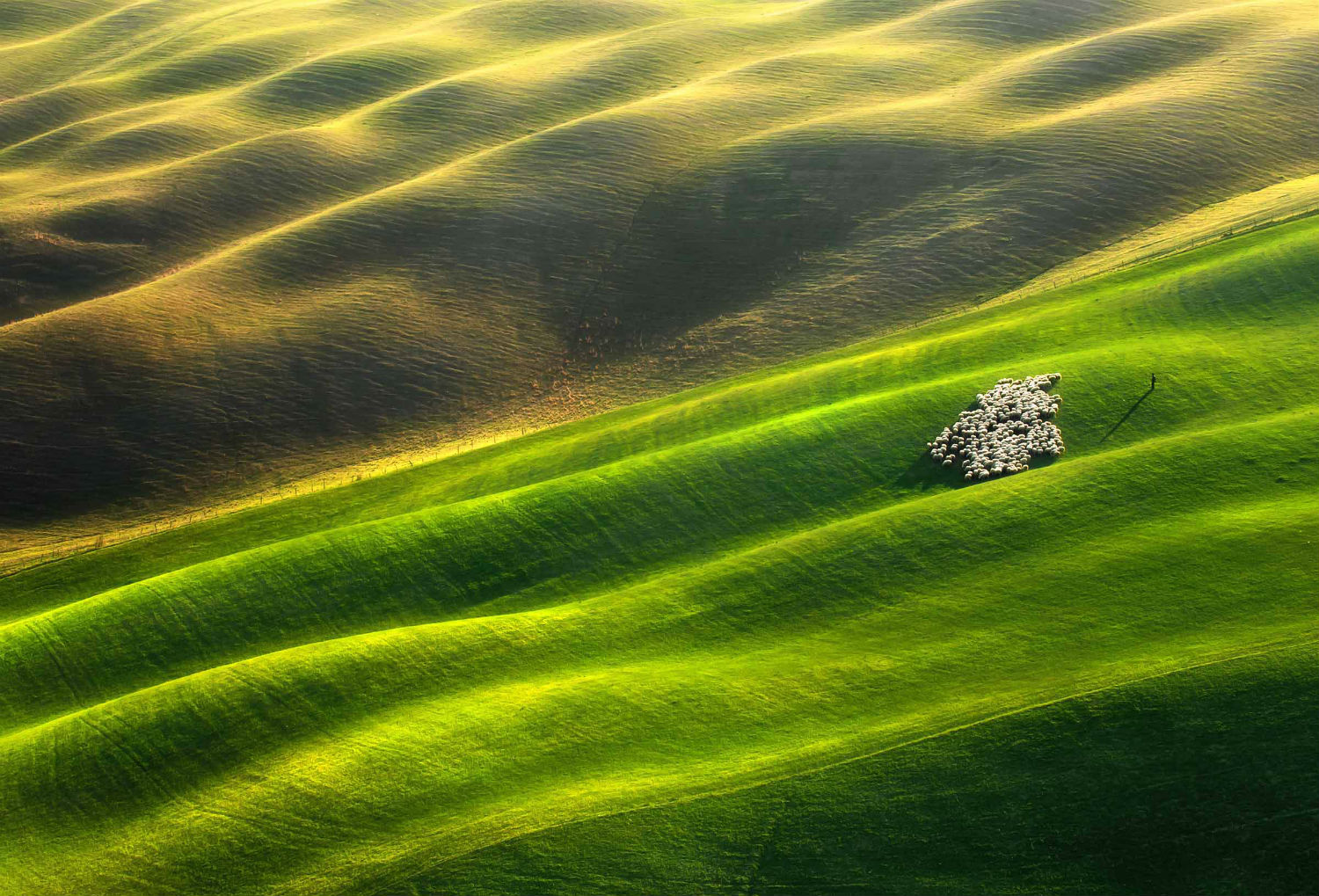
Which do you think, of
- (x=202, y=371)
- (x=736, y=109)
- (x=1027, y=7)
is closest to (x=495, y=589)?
(x=202, y=371)

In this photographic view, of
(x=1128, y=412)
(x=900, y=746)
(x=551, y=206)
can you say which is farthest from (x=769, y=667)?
(x=551, y=206)

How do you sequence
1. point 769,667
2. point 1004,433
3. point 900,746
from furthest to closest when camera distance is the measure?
point 1004,433 < point 769,667 < point 900,746

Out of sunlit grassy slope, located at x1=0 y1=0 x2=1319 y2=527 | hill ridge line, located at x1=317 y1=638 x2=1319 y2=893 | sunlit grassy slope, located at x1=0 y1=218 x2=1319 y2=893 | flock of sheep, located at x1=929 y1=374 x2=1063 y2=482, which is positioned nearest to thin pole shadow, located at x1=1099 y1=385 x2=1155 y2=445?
sunlit grassy slope, located at x1=0 y1=218 x2=1319 y2=893

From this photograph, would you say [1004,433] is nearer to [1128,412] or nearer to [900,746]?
[1128,412]

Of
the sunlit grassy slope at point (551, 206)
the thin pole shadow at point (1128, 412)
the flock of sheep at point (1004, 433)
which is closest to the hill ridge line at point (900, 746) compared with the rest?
the flock of sheep at point (1004, 433)

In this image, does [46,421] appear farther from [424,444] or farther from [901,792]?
[901,792]

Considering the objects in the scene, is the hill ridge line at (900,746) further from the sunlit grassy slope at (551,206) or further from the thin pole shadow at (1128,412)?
the sunlit grassy slope at (551,206)
